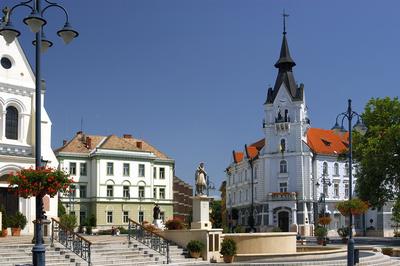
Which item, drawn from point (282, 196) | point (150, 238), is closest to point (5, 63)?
point (150, 238)

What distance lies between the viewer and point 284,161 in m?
82.6

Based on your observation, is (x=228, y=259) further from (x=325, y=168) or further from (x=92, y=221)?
(x=325, y=168)

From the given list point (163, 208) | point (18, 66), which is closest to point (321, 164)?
point (163, 208)

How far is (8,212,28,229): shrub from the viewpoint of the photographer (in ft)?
117

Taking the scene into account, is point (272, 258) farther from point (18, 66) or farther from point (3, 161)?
point (18, 66)

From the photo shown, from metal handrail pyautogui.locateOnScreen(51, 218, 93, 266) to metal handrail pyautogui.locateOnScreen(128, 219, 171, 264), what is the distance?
380cm

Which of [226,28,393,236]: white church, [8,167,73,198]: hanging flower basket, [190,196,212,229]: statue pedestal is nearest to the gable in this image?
[190,196,212,229]: statue pedestal

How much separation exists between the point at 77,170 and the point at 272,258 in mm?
49327

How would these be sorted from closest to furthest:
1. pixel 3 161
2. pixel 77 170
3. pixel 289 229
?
1. pixel 3 161
2. pixel 77 170
3. pixel 289 229

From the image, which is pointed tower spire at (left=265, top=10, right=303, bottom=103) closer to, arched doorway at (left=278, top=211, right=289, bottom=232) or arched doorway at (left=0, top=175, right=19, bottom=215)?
arched doorway at (left=278, top=211, right=289, bottom=232)

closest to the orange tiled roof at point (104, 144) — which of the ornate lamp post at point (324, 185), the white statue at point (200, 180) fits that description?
the ornate lamp post at point (324, 185)

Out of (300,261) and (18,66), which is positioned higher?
(18,66)

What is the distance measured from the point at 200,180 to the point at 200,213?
171cm

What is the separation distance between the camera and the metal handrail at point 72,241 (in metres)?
24.8
